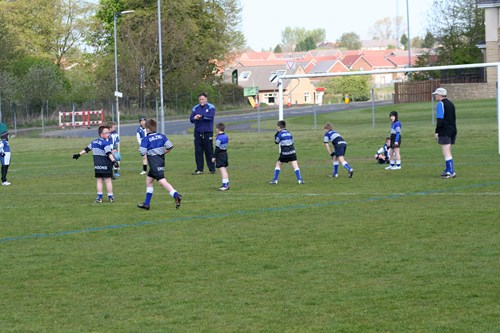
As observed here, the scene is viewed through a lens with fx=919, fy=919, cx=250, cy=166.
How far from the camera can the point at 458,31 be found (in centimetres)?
7812

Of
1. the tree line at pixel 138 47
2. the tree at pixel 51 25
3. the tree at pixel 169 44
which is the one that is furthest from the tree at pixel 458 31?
the tree at pixel 51 25

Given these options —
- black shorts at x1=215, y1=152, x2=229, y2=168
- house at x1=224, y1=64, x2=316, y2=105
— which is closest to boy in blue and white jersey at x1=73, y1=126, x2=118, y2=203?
black shorts at x1=215, y1=152, x2=229, y2=168

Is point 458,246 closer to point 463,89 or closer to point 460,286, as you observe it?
point 460,286

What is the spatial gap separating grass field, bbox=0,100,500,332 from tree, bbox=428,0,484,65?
53901 millimetres

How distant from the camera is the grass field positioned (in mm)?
8594

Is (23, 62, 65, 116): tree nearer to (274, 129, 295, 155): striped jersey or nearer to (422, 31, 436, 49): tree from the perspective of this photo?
(422, 31, 436, 49): tree

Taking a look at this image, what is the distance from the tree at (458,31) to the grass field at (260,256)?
177 ft

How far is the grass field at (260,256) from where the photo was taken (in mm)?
8594

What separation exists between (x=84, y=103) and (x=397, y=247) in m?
62.1

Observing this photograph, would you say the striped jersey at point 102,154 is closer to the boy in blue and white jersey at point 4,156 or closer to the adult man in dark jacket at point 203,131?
the boy in blue and white jersey at point 4,156

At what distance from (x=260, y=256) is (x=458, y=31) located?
69929 mm

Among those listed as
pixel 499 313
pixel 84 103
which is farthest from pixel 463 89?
pixel 499 313

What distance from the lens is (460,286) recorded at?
9492mm

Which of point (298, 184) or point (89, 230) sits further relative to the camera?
point (298, 184)
